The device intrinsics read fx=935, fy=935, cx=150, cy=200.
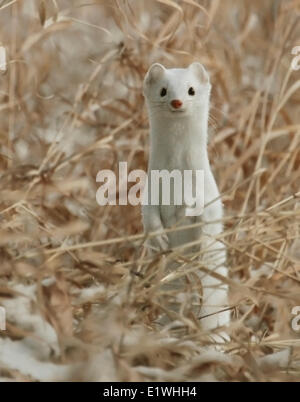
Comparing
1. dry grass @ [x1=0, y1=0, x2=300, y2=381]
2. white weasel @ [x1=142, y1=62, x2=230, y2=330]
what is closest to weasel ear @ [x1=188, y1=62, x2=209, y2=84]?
white weasel @ [x1=142, y1=62, x2=230, y2=330]

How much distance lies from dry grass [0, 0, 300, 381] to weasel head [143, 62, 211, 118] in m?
0.19

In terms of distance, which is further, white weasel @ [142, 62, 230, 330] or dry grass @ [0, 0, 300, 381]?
white weasel @ [142, 62, 230, 330]

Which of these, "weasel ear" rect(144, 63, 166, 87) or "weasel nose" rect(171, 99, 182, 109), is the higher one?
"weasel ear" rect(144, 63, 166, 87)

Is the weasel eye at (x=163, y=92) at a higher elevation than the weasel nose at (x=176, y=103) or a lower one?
higher

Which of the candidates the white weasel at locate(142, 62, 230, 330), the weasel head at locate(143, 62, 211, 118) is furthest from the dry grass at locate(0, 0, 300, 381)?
the weasel head at locate(143, 62, 211, 118)

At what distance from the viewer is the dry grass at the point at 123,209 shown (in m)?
1.37

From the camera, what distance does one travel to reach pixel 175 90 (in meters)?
1.69

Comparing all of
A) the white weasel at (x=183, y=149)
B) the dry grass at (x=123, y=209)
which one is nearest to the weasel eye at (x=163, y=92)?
the white weasel at (x=183, y=149)

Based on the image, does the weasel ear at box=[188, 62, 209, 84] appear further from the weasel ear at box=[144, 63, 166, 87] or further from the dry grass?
the dry grass

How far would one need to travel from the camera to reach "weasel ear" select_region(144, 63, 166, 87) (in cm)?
171

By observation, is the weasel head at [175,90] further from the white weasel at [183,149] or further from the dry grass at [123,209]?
the dry grass at [123,209]

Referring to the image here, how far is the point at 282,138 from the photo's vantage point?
9.44 ft

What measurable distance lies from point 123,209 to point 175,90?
632 millimetres
